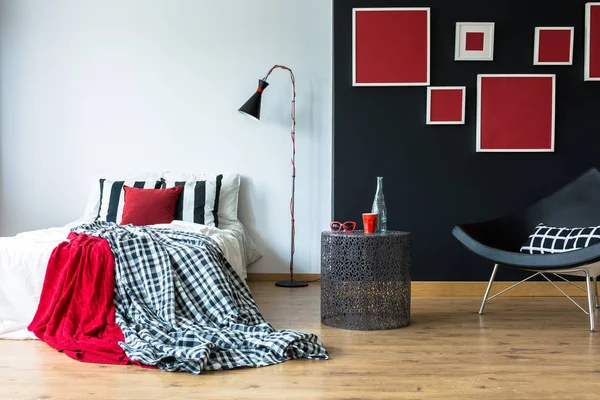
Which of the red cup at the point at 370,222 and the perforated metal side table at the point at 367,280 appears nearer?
the perforated metal side table at the point at 367,280

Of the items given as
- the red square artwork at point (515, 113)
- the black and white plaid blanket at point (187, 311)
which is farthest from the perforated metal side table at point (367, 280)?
the red square artwork at point (515, 113)

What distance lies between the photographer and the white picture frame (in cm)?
461

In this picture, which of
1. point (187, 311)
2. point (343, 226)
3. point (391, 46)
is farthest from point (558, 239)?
point (187, 311)

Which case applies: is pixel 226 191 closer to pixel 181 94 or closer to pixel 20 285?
pixel 181 94

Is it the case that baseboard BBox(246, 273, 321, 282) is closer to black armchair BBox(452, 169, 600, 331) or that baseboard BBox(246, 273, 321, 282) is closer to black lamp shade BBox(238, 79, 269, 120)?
black lamp shade BBox(238, 79, 269, 120)

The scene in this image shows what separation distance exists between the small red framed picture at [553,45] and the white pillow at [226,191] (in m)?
2.43

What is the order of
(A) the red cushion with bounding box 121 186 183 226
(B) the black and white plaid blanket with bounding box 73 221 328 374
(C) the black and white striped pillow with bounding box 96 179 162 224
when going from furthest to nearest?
(C) the black and white striped pillow with bounding box 96 179 162 224 → (A) the red cushion with bounding box 121 186 183 226 → (B) the black and white plaid blanket with bounding box 73 221 328 374

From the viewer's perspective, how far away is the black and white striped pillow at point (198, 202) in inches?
196

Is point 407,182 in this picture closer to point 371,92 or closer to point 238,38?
point 371,92

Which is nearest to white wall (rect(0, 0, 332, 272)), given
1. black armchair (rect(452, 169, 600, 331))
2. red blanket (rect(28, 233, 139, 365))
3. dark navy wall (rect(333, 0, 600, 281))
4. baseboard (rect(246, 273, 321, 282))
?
baseboard (rect(246, 273, 321, 282))

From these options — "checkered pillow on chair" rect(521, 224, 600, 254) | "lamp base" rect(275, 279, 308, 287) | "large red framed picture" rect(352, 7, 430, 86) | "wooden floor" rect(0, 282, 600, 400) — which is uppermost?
"large red framed picture" rect(352, 7, 430, 86)

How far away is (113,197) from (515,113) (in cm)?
301

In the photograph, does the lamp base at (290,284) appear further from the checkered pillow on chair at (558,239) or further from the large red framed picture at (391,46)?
the checkered pillow on chair at (558,239)

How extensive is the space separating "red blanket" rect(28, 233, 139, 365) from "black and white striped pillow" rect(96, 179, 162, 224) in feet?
4.94
